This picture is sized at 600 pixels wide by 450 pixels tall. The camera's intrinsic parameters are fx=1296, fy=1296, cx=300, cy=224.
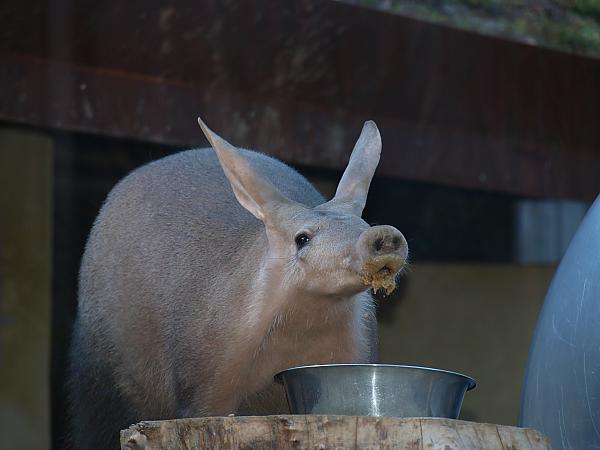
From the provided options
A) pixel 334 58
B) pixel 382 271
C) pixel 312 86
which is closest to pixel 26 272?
pixel 312 86

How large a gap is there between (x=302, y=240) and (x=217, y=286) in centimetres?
83

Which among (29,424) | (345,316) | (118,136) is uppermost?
(118,136)

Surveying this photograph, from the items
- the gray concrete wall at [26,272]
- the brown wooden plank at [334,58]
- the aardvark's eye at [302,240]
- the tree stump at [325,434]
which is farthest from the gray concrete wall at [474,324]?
the tree stump at [325,434]

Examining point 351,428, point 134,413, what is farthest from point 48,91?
point 351,428

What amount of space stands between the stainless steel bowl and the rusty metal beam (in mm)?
3916

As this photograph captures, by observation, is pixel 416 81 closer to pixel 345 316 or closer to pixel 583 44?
pixel 583 44

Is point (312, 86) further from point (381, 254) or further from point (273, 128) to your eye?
point (381, 254)

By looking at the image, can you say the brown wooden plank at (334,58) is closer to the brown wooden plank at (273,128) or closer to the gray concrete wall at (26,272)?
the brown wooden plank at (273,128)

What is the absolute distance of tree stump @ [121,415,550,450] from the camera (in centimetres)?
452

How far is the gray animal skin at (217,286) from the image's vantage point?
650 centimetres

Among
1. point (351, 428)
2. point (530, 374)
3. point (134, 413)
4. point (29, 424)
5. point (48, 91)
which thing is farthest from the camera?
point (29, 424)

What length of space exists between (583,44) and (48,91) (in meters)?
4.02

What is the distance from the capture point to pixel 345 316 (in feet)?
22.1

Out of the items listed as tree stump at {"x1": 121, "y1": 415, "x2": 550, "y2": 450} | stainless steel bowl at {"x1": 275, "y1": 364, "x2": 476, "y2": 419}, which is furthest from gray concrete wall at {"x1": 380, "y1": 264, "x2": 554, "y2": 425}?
tree stump at {"x1": 121, "y1": 415, "x2": 550, "y2": 450}
